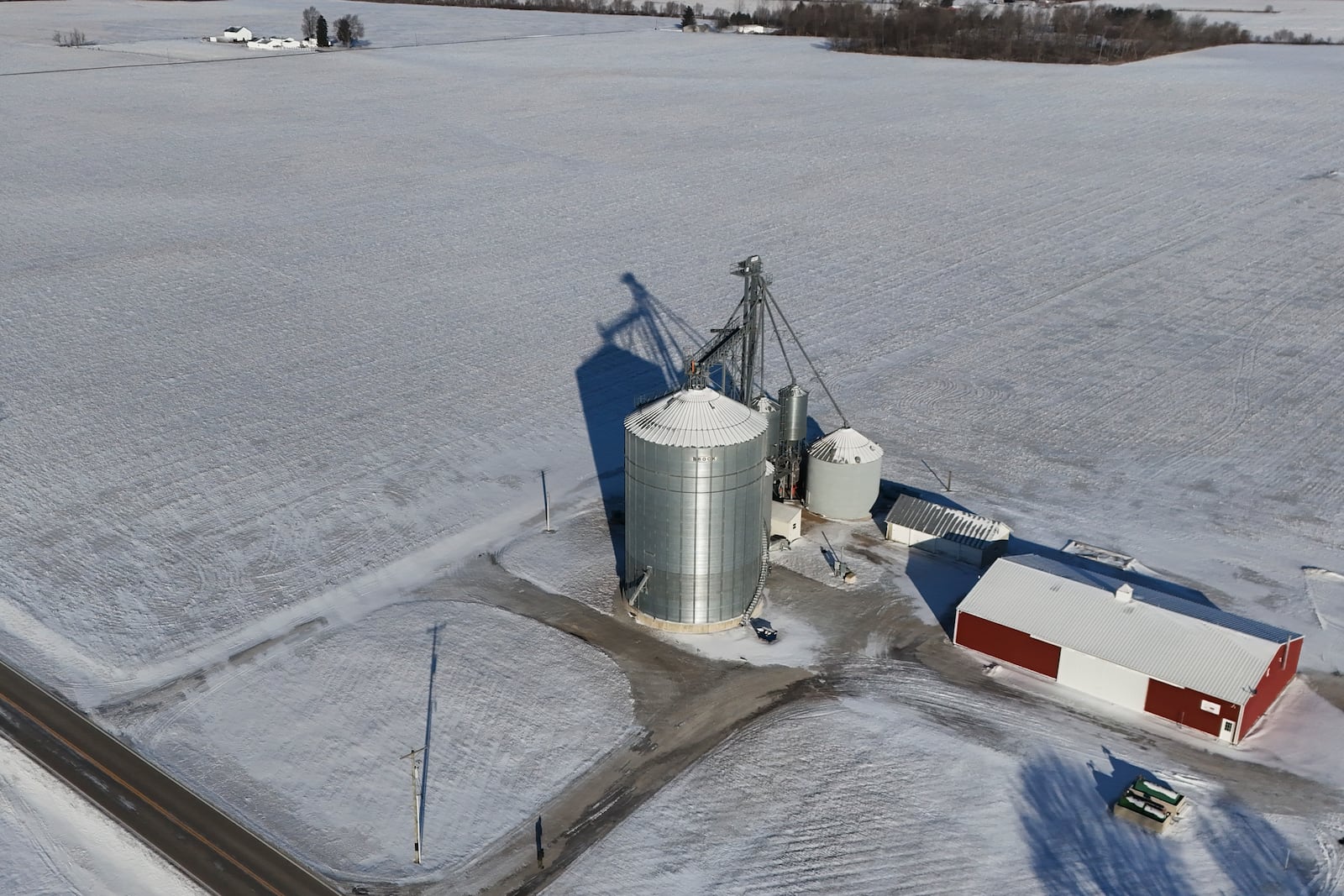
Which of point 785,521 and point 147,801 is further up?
point 785,521

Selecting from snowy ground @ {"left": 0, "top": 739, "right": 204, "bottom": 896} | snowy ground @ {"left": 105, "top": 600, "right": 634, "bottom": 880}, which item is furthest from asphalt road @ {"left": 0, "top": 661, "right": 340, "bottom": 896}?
snowy ground @ {"left": 105, "top": 600, "right": 634, "bottom": 880}

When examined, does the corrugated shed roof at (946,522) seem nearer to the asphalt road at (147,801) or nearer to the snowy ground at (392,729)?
the snowy ground at (392,729)

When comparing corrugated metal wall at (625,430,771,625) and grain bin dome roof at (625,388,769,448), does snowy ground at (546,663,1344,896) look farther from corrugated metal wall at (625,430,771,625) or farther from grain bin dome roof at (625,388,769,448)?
grain bin dome roof at (625,388,769,448)

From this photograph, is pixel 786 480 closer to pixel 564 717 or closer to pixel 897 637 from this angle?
pixel 897 637

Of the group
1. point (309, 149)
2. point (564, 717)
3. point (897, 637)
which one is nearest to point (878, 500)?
point (897, 637)

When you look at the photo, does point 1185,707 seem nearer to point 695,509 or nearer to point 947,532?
point 947,532

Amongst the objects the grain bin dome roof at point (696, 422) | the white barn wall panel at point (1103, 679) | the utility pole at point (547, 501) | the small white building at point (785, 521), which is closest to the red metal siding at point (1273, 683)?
the white barn wall panel at point (1103, 679)

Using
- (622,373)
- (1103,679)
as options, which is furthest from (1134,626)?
(622,373)

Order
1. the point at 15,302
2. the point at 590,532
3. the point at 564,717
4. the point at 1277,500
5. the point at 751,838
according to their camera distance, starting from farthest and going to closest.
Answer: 1. the point at 15,302
2. the point at 1277,500
3. the point at 590,532
4. the point at 564,717
5. the point at 751,838
